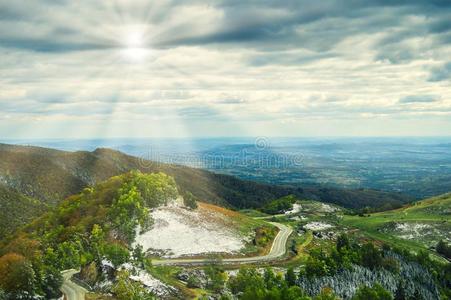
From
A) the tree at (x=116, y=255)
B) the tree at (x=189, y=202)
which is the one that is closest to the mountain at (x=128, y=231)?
the tree at (x=116, y=255)

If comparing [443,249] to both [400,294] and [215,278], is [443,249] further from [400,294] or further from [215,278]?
[215,278]

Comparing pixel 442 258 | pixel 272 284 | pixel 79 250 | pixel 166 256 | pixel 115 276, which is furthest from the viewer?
pixel 442 258

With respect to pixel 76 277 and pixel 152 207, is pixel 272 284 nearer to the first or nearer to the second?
pixel 76 277

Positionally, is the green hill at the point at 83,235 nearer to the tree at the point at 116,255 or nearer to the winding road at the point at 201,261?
the tree at the point at 116,255

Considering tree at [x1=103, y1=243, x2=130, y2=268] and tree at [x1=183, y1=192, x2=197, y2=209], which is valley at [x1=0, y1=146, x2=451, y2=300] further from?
tree at [x1=183, y1=192, x2=197, y2=209]

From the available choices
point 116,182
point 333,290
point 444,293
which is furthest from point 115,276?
point 444,293

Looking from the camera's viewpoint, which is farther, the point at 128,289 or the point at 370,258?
the point at 370,258

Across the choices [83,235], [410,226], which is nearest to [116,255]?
[83,235]

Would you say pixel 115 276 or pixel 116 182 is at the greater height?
pixel 116 182
